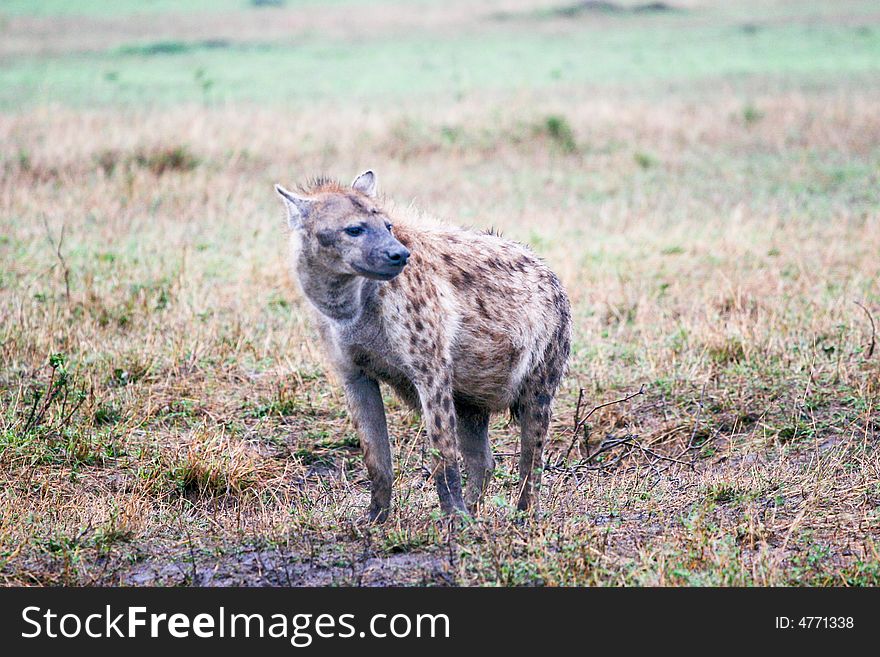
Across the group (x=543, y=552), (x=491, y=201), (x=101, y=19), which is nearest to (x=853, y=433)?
(x=543, y=552)

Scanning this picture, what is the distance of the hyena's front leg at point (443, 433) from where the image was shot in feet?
15.7

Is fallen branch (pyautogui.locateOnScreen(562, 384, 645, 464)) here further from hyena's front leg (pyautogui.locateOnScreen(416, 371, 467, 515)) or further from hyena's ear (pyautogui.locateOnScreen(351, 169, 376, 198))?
hyena's ear (pyautogui.locateOnScreen(351, 169, 376, 198))

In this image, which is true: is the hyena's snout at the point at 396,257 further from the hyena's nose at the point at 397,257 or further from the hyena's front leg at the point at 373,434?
the hyena's front leg at the point at 373,434

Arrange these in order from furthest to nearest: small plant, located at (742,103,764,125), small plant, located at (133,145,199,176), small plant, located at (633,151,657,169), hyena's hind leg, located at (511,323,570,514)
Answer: small plant, located at (742,103,764,125) → small plant, located at (633,151,657,169) → small plant, located at (133,145,199,176) → hyena's hind leg, located at (511,323,570,514)

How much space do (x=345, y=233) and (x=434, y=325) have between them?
54 cm

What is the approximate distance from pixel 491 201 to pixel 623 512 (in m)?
7.20

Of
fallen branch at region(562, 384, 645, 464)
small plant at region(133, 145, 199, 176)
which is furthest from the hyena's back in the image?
small plant at region(133, 145, 199, 176)

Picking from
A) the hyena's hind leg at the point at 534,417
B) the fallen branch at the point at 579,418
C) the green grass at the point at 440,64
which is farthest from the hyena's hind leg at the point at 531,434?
the green grass at the point at 440,64

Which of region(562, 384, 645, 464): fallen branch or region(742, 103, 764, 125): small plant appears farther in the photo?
region(742, 103, 764, 125): small plant

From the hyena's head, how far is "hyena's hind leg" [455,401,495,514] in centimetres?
104

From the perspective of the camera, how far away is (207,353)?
715cm

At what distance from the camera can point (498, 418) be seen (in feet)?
22.3

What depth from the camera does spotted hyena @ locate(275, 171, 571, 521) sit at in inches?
187
